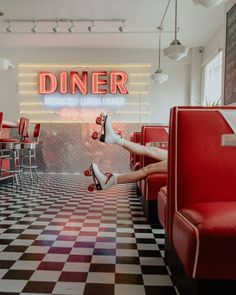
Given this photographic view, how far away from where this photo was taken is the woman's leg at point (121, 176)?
3.24 m

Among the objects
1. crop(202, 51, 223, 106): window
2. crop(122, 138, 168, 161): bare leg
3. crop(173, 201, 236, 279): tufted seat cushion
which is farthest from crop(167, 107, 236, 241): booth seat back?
crop(202, 51, 223, 106): window

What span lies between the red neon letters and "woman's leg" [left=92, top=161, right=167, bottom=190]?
5.82 m

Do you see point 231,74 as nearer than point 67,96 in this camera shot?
Yes

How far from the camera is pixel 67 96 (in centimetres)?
881

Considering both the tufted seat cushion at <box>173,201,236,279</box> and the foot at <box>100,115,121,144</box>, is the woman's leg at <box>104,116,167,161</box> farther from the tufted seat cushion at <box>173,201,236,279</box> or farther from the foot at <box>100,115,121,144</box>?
the tufted seat cushion at <box>173,201,236,279</box>

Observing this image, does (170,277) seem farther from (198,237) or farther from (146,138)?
(146,138)

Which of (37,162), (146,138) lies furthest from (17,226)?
(37,162)

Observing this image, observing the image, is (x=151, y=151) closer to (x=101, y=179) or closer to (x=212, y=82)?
(x=101, y=179)

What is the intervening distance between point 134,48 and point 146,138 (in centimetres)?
561

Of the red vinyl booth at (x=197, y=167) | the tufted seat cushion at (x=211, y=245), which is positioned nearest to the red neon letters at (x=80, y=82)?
the red vinyl booth at (x=197, y=167)

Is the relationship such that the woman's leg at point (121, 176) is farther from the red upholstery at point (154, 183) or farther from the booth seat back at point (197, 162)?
the booth seat back at point (197, 162)

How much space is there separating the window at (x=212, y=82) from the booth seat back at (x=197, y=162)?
6.32m

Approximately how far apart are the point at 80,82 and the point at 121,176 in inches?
234

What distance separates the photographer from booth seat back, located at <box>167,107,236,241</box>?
5.66 feet
